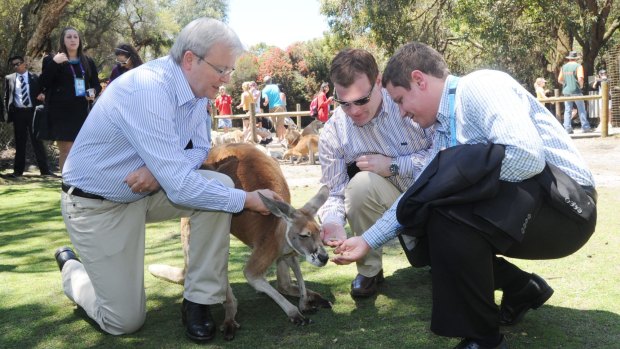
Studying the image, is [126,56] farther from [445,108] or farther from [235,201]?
[445,108]

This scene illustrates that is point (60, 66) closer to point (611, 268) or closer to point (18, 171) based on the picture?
point (18, 171)

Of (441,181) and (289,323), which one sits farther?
(289,323)

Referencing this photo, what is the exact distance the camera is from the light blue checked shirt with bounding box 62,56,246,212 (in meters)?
3.00

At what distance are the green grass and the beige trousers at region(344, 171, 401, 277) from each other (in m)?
0.22

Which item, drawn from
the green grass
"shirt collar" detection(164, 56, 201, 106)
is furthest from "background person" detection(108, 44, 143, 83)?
"shirt collar" detection(164, 56, 201, 106)

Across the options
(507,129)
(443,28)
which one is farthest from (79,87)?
(443,28)

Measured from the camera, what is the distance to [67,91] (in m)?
8.17

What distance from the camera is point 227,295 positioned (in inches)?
132

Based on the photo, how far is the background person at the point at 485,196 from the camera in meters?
2.40

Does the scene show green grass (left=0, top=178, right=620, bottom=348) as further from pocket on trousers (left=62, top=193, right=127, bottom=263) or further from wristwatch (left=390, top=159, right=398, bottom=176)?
wristwatch (left=390, top=159, right=398, bottom=176)

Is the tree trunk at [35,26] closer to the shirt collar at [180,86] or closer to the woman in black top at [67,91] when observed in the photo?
the woman in black top at [67,91]

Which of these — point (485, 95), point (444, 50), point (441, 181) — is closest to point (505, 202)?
point (441, 181)

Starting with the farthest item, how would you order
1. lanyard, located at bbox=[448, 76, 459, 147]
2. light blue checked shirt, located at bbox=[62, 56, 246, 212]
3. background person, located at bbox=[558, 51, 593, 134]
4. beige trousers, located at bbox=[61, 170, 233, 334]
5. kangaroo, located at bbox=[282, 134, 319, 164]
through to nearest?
background person, located at bbox=[558, 51, 593, 134], kangaroo, located at bbox=[282, 134, 319, 164], beige trousers, located at bbox=[61, 170, 233, 334], light blue checked shirt, located at bbox=[62, 56, 246, 212], lanyard, located at bbox=[448, 76, 459, 147]

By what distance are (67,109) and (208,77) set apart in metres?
5.64
